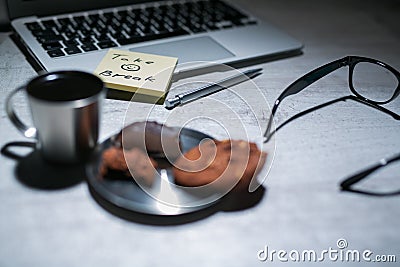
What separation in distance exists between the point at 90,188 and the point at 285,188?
203mm

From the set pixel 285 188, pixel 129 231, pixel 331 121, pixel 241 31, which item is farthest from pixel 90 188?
pixel 241 31

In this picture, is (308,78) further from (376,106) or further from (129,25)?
(129,25)

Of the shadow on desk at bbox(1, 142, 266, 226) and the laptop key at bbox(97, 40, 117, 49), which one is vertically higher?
the laptop key at bbox(97, 40, 117, 49)

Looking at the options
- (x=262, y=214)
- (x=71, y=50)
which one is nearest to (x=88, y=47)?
(x=71, y=50)

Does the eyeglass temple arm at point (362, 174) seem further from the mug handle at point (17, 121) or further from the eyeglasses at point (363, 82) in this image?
the mug handle at point (17, 121)

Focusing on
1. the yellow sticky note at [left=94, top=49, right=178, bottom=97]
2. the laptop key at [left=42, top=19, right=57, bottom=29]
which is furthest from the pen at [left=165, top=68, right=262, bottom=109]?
the laptop key at [left=42, top=19, right=57, bottom=29]

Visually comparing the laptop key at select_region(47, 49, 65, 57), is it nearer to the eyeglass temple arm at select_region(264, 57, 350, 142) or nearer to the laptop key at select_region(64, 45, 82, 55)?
the laptop key at select_region(64, 45, 82, 55)

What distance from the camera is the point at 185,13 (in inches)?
36.3

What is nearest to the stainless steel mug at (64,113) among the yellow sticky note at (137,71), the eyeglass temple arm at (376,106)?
the yellow sticky note at (137,71)

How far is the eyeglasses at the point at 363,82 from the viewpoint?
73 centimetres

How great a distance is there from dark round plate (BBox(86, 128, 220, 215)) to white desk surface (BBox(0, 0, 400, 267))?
1 cm

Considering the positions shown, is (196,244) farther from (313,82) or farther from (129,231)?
(313,82)

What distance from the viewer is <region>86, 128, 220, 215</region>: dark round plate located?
0.53m

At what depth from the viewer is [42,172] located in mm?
578
